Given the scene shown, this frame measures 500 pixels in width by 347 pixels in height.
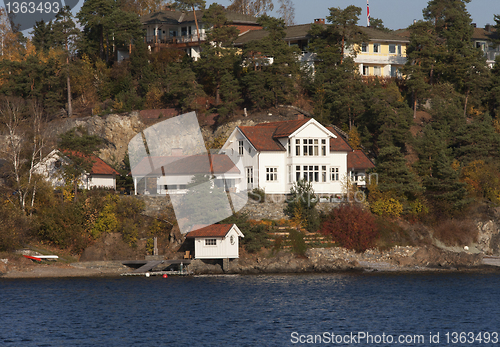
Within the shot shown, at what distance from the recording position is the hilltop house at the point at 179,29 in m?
90.1

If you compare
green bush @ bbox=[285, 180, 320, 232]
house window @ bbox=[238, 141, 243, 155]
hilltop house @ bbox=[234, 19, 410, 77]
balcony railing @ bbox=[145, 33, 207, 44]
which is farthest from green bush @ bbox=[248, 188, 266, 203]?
balcony railing @ bbox=[145, 33, 207, 44]

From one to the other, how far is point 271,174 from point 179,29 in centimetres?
4052

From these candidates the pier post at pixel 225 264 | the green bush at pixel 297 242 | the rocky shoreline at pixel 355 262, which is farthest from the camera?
the green bush at pixel 297 242

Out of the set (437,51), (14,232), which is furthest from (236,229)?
(437,51)

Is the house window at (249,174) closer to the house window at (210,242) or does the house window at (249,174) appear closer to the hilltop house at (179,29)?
the house window at (210,242)

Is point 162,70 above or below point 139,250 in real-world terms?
above

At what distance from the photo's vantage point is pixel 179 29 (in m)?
94.8

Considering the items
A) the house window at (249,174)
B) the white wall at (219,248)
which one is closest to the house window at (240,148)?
the house window at (249,174)

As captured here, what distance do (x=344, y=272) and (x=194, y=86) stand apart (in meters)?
33.3

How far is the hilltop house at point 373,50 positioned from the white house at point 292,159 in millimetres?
22370

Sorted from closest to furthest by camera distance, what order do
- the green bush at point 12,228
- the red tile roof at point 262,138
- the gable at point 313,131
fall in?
the green bush at point 12,228 → the gable at point 313,131 → the red tile roof at point 262,138

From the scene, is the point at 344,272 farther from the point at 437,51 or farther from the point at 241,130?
the point at 437,51

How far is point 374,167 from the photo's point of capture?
Result: 65.3 metres

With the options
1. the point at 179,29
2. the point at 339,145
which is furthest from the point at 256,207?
the point at 179,29
